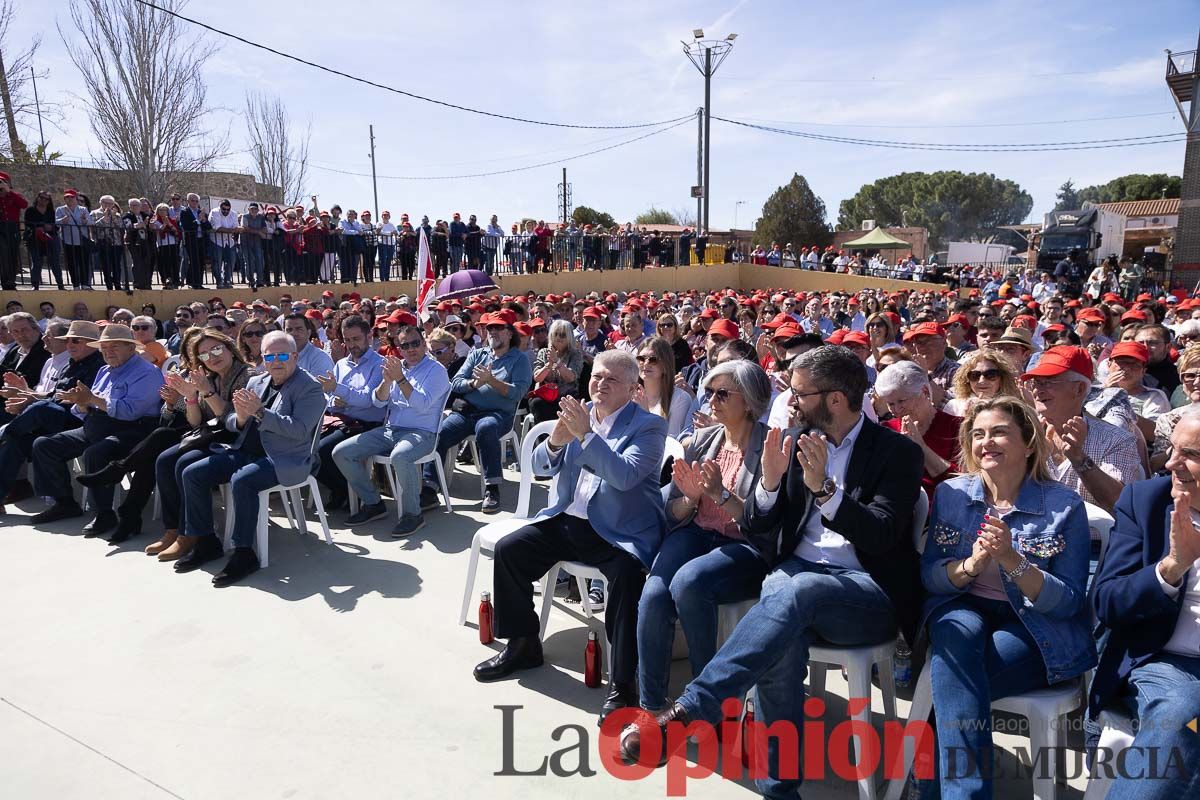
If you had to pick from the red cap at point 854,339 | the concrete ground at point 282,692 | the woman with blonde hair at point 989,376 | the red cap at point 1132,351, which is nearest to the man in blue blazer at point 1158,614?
the concrete ground at point 282,692

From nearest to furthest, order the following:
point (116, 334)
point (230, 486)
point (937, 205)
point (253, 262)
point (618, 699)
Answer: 1. point (618, 699)
2. point (230, 486)
3. point (116, 334)
4. point (253, 262)
5. point (937, 205)

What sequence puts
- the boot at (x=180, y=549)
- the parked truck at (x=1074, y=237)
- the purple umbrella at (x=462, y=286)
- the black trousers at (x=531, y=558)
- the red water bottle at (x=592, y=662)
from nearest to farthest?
the red water bottle at (x=592, y=662), the black trousers at (x=531, y=558), the boot at (x=180, y=549), the purple umbrella at (x=462, y=286), the parked truck at (x=1074, y=237)

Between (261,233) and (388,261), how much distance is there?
3253 mm

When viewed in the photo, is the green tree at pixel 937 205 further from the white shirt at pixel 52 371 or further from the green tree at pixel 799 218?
the white shirt at pixel 52 371

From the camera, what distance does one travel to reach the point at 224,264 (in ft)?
45.2

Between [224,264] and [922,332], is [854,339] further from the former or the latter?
[224,264]

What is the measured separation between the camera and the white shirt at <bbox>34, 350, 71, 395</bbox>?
6062 mm

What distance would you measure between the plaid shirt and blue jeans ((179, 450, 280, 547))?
4382 mm

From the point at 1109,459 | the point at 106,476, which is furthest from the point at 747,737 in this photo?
the point at 106,476

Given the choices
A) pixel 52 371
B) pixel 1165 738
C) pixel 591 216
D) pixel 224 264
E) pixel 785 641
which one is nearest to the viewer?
pixel 1165 738

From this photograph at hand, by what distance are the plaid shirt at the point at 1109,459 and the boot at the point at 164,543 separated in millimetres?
5150

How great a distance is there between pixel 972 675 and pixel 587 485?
5.83 ft

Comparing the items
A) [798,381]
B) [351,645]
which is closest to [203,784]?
[351,645]

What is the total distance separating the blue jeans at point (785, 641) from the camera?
8.09ft
